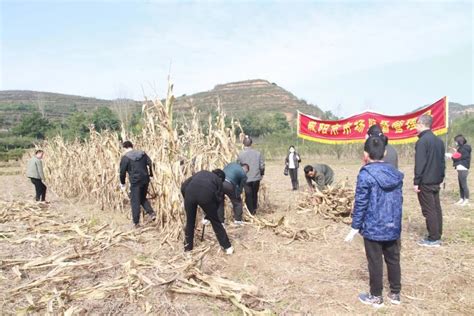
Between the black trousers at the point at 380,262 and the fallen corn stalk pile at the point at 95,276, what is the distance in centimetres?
104

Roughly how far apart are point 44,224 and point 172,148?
3.09 metres

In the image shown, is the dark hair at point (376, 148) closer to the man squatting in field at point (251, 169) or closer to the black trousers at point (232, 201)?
the black trousers at point (232, 201)

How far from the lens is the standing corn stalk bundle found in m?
5.35

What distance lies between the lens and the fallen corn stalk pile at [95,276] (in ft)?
11.0

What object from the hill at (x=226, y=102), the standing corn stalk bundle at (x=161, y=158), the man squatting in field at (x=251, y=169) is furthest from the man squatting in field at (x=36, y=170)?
the hill at (x=226, y=102)

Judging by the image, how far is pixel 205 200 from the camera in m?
4.45

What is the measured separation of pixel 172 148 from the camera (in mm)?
5391

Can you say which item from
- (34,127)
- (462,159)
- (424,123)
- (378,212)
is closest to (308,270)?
(378,212)

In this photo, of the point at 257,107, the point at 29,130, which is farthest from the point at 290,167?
the point at 257,107

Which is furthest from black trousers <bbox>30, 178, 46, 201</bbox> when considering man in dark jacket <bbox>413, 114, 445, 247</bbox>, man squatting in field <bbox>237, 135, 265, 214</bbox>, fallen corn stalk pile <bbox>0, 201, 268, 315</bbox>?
man in dark jacket <bbox>413, 114, 445, 247</bbox>

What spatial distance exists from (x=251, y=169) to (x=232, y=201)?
0.77 meters

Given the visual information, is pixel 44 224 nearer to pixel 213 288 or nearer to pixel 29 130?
pixel 213 288

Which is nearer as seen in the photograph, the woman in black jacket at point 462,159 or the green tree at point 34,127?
the woman in black jacket at point 462,159

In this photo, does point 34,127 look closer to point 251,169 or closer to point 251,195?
point 251,195
